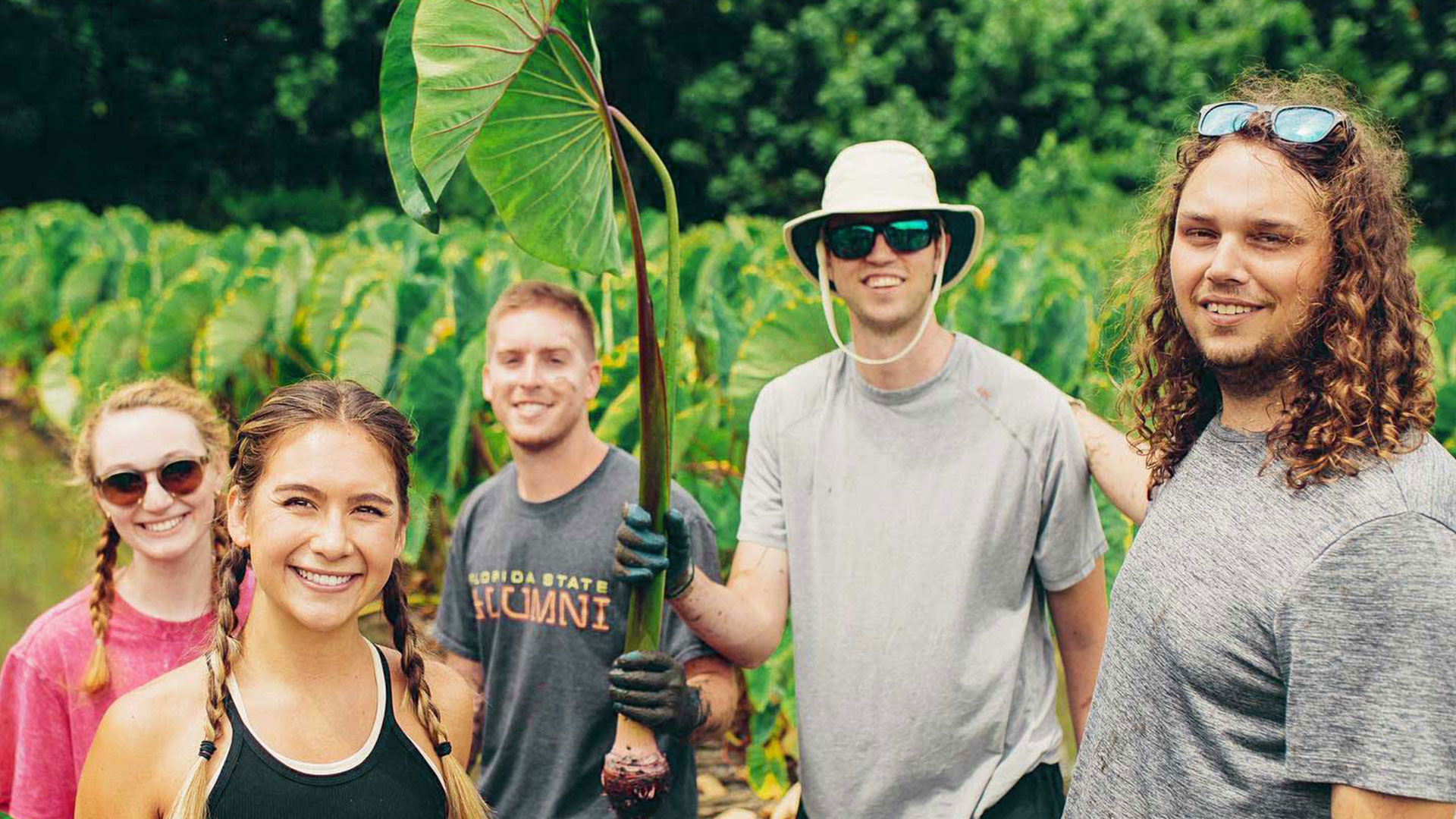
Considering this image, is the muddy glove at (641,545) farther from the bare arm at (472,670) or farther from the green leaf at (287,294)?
the green leaf at (287,294)

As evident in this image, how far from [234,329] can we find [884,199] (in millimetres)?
4695

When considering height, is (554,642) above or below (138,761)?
below

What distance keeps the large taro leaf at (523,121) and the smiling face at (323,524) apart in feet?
1.29

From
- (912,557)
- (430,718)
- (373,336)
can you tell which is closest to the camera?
(430,718)

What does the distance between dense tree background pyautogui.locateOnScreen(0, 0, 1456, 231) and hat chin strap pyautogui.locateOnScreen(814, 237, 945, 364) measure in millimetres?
11723

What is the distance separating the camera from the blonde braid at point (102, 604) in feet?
6.67

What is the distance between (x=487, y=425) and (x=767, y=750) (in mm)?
1987

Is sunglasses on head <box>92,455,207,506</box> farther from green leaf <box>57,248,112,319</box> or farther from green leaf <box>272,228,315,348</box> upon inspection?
green leaf <box>57,248,112,319</box>

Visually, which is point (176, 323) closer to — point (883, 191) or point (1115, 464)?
point (883, 191)

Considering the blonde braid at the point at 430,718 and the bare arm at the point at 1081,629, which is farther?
the bare arm at the point at 1081,629

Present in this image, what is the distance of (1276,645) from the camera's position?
142cm

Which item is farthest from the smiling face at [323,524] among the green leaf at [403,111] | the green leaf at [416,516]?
the green leaf at [403,111]

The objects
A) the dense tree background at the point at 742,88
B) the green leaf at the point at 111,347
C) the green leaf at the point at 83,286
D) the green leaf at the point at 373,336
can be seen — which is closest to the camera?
the green leaf at the point at 373,336

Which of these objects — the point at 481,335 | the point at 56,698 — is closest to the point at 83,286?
the point at 481,335
